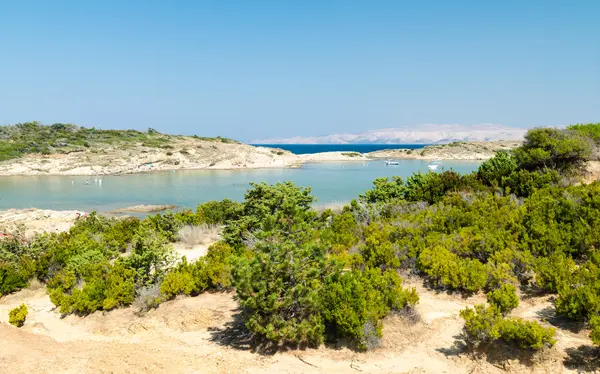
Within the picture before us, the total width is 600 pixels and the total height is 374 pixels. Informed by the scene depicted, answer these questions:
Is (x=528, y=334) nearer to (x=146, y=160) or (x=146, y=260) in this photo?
(x=146, y=260)

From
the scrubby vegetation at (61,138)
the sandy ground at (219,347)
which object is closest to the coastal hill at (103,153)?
the scrubby vegetation at (61,138)

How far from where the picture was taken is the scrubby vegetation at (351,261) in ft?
20.3

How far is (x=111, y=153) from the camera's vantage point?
184 feet

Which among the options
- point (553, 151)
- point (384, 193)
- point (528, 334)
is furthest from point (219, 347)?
point (553, 151)

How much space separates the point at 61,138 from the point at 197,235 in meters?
61.9

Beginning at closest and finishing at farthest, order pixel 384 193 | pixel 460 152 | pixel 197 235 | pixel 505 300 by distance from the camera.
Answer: pixel 505 300
pixel 197 235
pixel 384 193
pixel 460 152

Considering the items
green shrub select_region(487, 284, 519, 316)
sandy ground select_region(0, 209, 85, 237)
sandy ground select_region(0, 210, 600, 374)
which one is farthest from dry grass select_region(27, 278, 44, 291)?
green shrub select_region(487, 284, 519, 316)

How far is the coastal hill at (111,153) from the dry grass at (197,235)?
124 feet

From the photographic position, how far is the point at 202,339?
269 inches

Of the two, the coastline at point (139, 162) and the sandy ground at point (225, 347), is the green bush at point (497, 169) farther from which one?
the coastline at point (139, 162)

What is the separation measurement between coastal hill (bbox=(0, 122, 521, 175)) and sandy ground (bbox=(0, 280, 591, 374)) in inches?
1731

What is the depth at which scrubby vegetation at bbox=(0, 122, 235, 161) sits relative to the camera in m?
55.6

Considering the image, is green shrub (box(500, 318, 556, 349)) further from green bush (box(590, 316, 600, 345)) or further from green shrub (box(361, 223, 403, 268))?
green shrub (box(361, 223, 403, 268))

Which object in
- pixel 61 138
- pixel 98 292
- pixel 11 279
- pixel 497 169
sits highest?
pixel 61 138
